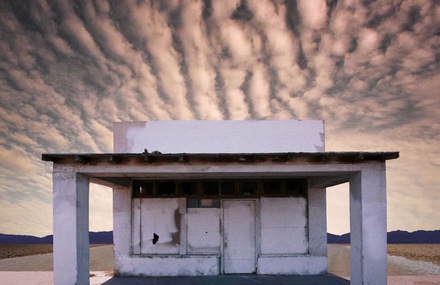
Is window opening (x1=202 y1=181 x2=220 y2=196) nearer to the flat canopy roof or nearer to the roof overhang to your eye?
the roof overhang

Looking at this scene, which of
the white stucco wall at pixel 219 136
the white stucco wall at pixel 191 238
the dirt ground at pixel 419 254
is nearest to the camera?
the white stucco wall at pixel 191 238

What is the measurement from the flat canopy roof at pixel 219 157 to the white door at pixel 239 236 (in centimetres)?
383

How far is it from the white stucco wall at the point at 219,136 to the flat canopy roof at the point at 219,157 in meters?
4.19

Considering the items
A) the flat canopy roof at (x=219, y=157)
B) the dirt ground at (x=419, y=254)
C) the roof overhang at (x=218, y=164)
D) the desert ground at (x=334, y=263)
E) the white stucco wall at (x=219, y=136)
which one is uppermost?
the white stucco wall at (x=219, y=136)

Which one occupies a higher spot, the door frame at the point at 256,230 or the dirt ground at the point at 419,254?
the door frame at the point at 256,230

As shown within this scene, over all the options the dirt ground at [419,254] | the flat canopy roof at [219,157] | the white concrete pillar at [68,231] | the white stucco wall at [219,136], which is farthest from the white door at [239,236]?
the dirt ground at [419,254]

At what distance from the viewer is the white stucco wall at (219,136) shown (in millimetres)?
12047

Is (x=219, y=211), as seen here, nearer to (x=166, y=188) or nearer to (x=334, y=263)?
(x=166, y=188)

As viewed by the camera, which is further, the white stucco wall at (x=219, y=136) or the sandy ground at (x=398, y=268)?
the sandy ground at (x=398, y=268)

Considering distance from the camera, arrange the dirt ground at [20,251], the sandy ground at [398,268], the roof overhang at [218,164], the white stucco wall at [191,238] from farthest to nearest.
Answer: the dirt ground at [20,251] < the sandy ground at [398,268] < the white stucco wall at [191,238] < the roof overhang at [218,164]

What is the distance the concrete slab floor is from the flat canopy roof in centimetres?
407

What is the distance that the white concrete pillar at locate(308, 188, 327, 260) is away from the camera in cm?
1110

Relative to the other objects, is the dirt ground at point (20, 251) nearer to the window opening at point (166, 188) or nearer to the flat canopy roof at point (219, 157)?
the window opening at point (166, 188)

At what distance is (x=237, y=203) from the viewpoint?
11.3m
